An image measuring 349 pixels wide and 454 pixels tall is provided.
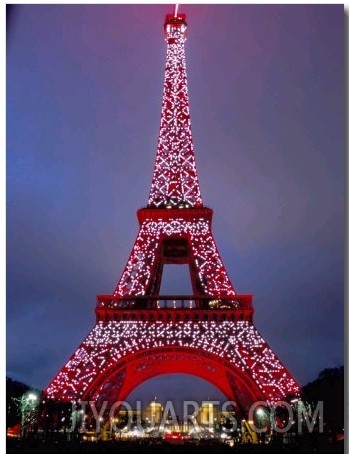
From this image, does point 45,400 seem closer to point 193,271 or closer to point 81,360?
point 81,360

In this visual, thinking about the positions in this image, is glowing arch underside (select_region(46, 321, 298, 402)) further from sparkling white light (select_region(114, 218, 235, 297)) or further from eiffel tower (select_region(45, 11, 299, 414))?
sparkling white light (select_region(114, 218, 235, 297))

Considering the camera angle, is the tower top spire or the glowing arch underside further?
the tower top spire

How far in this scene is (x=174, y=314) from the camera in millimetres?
21312

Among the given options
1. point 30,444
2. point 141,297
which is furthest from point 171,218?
point 30,444

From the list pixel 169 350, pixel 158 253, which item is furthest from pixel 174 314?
pixel 158 253

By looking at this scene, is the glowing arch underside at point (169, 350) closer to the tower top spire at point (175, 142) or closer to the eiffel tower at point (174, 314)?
the eiffel tower at point (174, 314)

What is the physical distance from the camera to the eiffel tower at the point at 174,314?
19.8 meters

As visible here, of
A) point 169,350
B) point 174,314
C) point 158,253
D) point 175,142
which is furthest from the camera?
point 175,142

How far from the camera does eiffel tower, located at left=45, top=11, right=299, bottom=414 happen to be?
19.8 metres

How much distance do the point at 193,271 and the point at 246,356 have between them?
3.96 meters

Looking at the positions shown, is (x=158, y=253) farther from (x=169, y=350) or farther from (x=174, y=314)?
(x=169, y=350)

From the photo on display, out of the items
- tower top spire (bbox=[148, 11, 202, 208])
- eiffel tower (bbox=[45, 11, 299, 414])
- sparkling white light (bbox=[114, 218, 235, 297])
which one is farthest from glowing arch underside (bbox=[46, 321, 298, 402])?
tower top spire (bbox=[148, 11, 202, 208])

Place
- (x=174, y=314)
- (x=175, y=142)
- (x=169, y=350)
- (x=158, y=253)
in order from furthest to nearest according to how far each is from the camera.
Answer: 1. (x=175, y=142)
2. (x=158, y=253)
3. (x=174, y=314)
4. (x=169, y=350)

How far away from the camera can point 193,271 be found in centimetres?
2289
